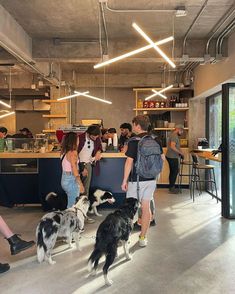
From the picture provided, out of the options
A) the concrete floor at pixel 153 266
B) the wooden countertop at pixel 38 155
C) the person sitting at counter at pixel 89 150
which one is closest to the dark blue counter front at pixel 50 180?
the wooden countertop at pixel 38 155

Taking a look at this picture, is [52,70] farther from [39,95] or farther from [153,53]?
[39,95]

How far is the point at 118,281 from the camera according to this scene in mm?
2971

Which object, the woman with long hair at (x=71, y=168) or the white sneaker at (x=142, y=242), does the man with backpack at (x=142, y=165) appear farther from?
the woman with long hair at (x=71, y=168)

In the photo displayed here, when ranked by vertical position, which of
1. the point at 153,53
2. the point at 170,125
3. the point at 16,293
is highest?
the point at 153,53

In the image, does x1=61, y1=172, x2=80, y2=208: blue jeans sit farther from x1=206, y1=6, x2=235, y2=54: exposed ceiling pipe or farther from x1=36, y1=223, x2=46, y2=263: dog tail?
x1=206, y1=6, x2=235, y2=54: exposed ceiling pipe

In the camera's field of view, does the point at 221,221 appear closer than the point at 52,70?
Yes

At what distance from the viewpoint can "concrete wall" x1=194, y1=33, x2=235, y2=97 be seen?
5.24 metres

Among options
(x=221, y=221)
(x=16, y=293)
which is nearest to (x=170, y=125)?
(x=221, y=221)

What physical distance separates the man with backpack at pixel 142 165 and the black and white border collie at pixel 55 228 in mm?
609

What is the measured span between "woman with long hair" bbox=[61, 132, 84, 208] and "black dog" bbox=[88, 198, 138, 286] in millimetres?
1053

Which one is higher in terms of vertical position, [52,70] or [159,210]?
[52,70]

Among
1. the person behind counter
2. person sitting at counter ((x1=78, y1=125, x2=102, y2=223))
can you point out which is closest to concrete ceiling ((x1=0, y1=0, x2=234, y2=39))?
person sitting at counter ((x1=78, y1=125, x2=102, y2=223))

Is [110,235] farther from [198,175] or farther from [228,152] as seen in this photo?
[198,175]

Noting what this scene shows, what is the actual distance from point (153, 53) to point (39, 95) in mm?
6436
